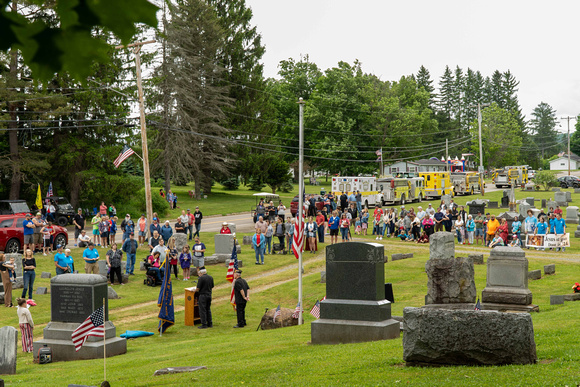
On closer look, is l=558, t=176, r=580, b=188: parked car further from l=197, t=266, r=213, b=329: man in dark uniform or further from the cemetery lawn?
l=197, t=266, r=213, b=329: man in dark uniform

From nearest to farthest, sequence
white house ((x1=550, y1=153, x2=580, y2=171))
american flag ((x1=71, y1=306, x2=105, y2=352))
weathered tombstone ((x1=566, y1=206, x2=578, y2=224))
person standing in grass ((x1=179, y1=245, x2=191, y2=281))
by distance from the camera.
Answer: american flag ((x1=71, y1=306, x2=105, y2=352)), person standing in grass ((x1=179, y1=245, x2=191, y2=281)), weathered tombstone ((x1=566, y1=206, x2=578, y2=224)), white house ((x1=550, y1=153, x2=580, y2=171))

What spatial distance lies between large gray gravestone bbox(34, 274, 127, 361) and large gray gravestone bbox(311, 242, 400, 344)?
4.90 m

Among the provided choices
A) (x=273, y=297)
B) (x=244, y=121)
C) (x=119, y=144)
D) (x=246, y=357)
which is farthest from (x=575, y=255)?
(x=244, y=121)

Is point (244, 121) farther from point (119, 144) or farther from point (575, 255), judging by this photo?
point (575, 255)

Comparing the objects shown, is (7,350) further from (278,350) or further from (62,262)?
(62,262)

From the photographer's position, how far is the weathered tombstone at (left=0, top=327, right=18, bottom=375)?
11477mm

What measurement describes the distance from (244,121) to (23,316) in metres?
49.6

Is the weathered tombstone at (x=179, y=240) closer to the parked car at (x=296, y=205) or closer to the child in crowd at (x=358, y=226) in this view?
the child in crowd at (x=358, y=226)

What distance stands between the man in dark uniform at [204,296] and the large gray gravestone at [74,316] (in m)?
3.24

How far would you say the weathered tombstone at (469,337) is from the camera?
24.0 feet

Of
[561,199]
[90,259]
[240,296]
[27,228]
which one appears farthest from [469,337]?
[561,199]

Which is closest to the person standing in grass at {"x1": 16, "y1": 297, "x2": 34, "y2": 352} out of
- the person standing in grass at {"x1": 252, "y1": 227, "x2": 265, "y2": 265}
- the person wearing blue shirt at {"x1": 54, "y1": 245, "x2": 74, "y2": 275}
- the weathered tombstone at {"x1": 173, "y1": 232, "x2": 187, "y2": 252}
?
the person wearing blue shirt at {"x1": 54, "y1": 245, "x2": 74, "y2": 275}

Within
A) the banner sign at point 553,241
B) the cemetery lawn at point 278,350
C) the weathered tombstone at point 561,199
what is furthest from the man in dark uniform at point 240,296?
the weathered tombstone at point 561,199

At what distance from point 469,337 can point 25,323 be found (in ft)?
35.9
